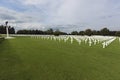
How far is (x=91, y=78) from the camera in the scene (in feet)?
20.8

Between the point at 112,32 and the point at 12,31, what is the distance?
7123cm

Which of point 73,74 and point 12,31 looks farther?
point 12,31

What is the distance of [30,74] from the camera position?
6.85m

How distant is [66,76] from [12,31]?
123782mm

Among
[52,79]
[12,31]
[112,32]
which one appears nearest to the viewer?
[52,79]

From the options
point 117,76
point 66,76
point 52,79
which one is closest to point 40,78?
point 52,79

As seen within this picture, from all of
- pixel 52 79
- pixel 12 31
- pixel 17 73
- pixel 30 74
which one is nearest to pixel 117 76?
pixel 52 79

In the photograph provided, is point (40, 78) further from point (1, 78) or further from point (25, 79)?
point (1, 78)

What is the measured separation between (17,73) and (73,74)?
2.18 meters

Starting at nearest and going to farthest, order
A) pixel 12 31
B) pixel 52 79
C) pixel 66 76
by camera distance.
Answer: pixel 52 79 → pixel 66 76 → pixel 12 31

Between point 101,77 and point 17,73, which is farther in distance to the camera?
point 17,73

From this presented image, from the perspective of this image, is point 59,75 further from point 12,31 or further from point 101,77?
point 12,31

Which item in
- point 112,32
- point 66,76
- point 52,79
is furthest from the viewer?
point 112,32

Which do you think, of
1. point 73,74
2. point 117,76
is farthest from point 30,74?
point 117,76
